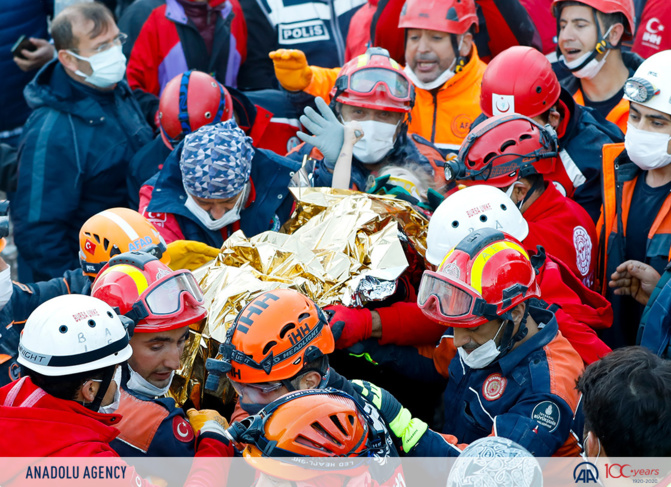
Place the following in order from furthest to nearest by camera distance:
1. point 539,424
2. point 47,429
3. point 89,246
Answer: point 89,246 < point 539,424 < point 47,429

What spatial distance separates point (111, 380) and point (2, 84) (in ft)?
16.5

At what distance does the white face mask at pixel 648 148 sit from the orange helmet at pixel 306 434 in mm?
2515

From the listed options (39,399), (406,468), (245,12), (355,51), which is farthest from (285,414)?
(245,12)

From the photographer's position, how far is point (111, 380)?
3357 millimetres

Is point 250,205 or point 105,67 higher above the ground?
point 105,67

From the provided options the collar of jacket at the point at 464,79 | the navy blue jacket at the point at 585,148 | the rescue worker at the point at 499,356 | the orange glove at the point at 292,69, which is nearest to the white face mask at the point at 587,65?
the navy blue jacket at the point at 585,148

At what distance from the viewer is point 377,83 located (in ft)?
17.6

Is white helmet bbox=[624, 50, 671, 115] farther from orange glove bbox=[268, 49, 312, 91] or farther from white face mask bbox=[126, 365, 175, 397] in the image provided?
white face mask bbox=[126, 365, 175, 397]

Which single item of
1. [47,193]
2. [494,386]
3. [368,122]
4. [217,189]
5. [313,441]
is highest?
[313,441]

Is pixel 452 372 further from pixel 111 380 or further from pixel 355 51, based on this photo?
pixel 355 51

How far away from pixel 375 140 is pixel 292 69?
137 centimetres

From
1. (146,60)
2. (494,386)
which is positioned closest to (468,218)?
(494,386)

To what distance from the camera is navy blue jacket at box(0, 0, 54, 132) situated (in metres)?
7.38

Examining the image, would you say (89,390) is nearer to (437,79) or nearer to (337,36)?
(437,79)
